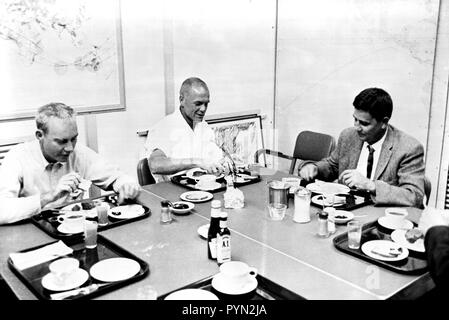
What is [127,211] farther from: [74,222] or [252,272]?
[252,272]

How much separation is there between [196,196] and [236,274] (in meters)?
0.97

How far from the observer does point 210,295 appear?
1.47m

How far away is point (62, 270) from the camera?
150 centimetres

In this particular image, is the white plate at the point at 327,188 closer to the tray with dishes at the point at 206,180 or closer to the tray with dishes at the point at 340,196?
the tray with dishes at the point at 340,196

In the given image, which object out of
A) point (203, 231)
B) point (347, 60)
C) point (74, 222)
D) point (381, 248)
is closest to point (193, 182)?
point (203, 231)

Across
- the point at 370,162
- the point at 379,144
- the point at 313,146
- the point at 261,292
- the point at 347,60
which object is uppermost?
the point at 347,60

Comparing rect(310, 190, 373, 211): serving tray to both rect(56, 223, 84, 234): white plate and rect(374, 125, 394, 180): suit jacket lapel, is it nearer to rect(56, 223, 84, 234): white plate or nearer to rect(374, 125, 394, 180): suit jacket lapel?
rect(374, 125, 394, 180): suit jacket lapel

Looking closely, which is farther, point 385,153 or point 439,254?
point 385,153

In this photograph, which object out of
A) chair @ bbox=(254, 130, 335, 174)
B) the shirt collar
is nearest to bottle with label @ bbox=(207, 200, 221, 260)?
the shirt collar

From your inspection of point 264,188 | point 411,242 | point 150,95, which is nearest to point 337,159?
point 264,188

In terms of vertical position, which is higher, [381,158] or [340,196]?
[381,158]

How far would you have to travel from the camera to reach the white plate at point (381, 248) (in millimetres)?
1691

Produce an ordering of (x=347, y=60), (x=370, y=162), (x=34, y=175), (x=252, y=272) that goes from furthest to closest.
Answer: (x=347, y=60) → (x=370, y=162) → (x=34, y=175) → (x=252, y=272)
